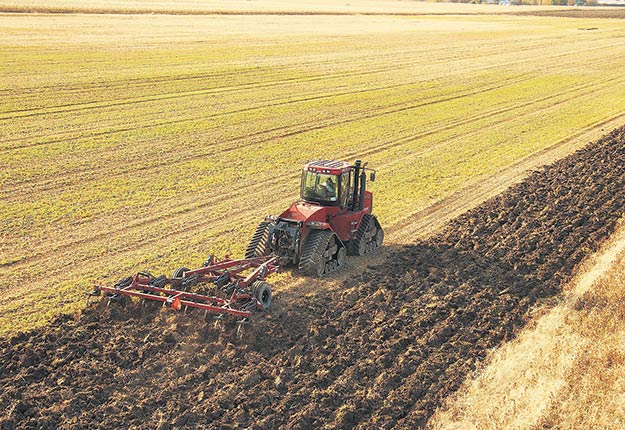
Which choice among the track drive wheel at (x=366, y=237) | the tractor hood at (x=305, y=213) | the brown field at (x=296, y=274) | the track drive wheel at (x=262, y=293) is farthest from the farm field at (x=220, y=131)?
the track drive wheel at (x=262, y=293)

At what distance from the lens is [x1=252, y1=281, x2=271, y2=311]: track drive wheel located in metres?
13.7

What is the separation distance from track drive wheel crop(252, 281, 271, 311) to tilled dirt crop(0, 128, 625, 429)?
298 millimetres

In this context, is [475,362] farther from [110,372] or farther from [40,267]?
[40,267]

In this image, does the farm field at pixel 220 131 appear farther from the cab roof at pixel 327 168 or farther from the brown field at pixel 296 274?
the cab roof at pixel 327 168

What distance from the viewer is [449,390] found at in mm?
11852

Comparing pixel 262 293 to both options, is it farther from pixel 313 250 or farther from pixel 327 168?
pixel 327 168

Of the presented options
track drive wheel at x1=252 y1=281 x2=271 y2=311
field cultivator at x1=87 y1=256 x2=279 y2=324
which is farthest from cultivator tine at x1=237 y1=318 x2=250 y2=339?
track drive wheel at x1=252 y1=281 x2=271 y2=311

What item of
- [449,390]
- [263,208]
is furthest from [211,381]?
[263,208]

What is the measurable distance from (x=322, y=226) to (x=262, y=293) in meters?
2.40

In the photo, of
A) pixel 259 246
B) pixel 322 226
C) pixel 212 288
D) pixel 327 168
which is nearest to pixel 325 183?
pixel 327 168

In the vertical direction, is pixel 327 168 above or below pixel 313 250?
above

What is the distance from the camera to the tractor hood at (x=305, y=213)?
1566 centimetres

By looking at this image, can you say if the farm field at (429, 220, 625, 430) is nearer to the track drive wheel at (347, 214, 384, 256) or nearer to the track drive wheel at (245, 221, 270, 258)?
the track drive wheel at (347, 214, 384, 256)

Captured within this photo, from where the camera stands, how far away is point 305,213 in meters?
15.8
